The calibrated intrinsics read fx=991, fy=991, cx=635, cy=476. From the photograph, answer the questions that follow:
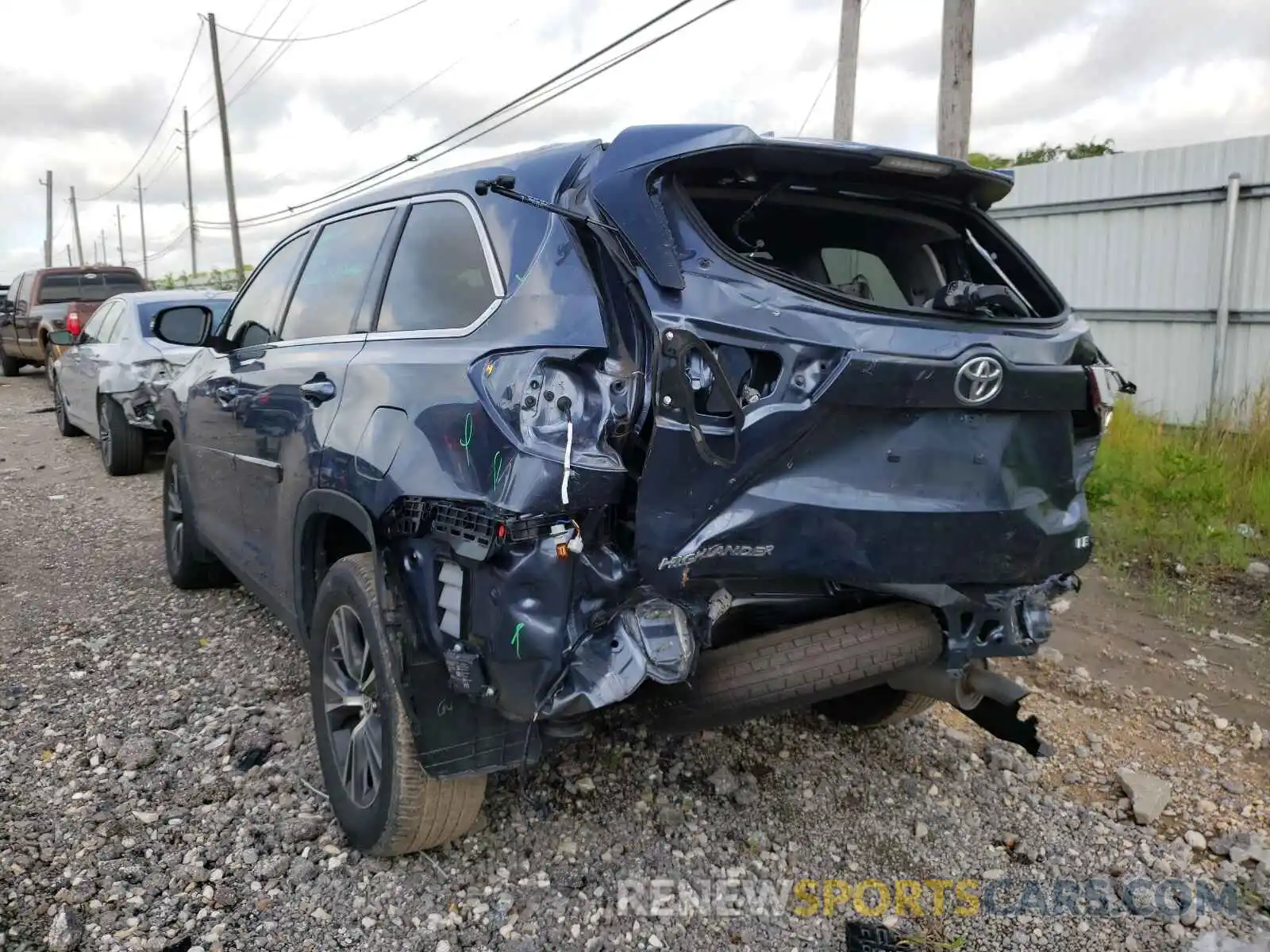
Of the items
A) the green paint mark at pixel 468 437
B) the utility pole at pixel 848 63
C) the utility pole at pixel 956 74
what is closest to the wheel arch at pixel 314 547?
the green paint mark at pixel 468 437

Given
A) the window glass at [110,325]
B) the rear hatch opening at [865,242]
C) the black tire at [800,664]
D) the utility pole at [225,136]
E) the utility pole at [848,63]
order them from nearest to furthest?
the rear hatch opening at [865,242] < the black tire at [800,664] < the window glass at [110,325] < the utility pole at [848,63] < the utility pole at [225,136]

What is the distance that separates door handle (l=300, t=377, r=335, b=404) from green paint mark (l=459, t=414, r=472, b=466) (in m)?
Result: 0.89

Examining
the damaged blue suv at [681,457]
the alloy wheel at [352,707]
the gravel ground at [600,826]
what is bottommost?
the gravel ground at [600,826]

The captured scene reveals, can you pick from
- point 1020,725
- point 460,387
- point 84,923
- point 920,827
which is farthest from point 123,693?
point 1020,725

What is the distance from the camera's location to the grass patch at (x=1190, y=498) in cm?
584

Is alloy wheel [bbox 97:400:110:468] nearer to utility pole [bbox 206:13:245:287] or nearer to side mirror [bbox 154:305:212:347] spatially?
side mirror [bbox 154:305:212:347]

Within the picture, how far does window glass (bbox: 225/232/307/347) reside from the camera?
4.16 m

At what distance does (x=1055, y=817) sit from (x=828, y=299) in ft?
6.55

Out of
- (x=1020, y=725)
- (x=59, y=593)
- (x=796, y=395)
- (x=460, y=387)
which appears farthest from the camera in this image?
(x=59, y=593)

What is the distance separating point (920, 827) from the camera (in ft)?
10.4

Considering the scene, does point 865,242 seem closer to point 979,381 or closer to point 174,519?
point 979,381

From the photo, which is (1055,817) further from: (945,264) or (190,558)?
(190,558)

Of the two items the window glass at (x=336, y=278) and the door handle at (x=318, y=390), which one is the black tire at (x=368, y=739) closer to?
the door handle at (x=318, y=390)

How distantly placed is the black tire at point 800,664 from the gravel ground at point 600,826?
2.05ft
